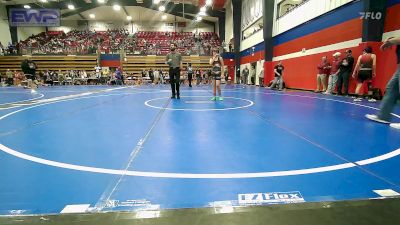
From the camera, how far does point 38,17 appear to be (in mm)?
29234

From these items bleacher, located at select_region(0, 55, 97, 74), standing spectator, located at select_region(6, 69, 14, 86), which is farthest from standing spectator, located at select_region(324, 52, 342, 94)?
standing spectator, located at select_region(6, 69, 14, 86)

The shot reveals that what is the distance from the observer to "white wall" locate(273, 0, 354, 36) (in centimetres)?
1281

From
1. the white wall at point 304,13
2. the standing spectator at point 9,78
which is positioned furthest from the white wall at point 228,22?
the standing spectator at point 9,78

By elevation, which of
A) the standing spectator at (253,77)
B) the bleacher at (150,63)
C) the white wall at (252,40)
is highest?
the white wall at (252,40)

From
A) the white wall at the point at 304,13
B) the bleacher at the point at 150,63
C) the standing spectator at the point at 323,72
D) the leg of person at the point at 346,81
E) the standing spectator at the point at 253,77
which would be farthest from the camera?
the bleacher at the point at 150,63

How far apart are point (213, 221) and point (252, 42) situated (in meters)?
24.0

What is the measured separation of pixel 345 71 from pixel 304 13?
5.78 m

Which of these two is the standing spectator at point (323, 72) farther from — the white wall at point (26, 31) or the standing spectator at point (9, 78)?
the white wall at point (26, 31)

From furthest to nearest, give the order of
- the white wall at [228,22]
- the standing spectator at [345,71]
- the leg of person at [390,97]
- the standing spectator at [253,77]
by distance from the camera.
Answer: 1. the white wall at [228,22]
2. the standing spectator at [253,77]
3. the standing spectator at [345,71]
4. the leg of person at [390,97]

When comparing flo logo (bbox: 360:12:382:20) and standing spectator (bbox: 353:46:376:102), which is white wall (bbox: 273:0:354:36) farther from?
standing spectator (bbox: 353:46:376:102)

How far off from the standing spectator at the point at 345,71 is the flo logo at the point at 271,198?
9.97m

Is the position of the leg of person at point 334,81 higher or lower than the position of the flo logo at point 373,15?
lower

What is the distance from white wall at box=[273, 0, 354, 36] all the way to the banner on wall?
75.4 ft

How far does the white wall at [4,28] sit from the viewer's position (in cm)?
3109
